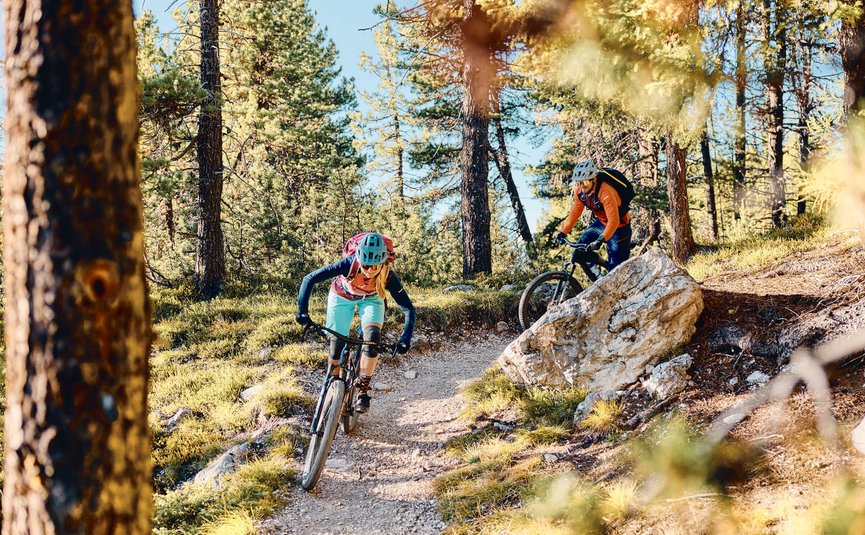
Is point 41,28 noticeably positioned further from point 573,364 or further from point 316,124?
point 316,124

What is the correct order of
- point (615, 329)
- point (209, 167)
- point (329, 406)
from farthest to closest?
point (209, 167)
point (615, 329)
point (329, 406)

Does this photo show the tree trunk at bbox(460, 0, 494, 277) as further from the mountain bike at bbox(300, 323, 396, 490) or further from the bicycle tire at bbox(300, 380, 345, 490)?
the bicycle tire at bbox(300, 380, 345, 490)

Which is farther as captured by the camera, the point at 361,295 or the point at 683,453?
the point at 361,295

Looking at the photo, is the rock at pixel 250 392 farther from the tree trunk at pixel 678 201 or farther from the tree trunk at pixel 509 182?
the tree trunk at pixel 509 182

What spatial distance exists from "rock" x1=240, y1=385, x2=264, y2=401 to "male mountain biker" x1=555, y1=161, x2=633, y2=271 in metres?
4.84

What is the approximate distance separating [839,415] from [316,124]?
2191cm

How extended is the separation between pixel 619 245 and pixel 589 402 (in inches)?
102

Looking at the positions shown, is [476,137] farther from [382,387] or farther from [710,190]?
[710,190]

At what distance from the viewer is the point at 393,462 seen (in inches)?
251

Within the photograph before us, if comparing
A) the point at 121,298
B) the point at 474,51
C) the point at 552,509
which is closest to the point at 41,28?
the point at 121,298

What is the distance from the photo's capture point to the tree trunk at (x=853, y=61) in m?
6.66

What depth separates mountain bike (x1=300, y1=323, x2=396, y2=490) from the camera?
549 cm

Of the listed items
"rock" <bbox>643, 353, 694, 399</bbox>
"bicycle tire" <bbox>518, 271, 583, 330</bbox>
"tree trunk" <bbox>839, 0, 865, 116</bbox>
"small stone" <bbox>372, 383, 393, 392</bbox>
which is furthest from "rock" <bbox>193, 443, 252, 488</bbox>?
"tree trunk" <bbox>839, 0, 865, 116</bbox>

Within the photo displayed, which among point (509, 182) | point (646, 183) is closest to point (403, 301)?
point (646, 183)
